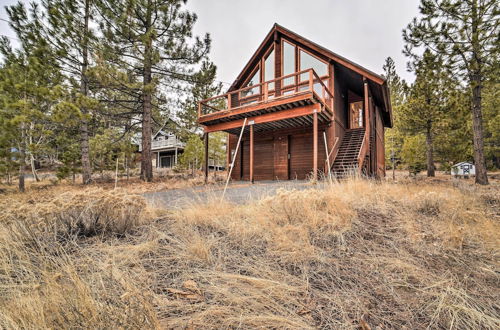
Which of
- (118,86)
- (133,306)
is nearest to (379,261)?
(133,306)

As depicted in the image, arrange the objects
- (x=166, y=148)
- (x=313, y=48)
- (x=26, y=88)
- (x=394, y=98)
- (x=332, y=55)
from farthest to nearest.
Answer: (x=166, y=148)
(x=394, y=98)
(x=313, y=48)
(x=332, y=55)
(x=26, y=88)

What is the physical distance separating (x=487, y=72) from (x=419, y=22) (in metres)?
3.62

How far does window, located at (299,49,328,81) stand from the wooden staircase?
3.45 m

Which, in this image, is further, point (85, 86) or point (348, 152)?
point (85, 86)

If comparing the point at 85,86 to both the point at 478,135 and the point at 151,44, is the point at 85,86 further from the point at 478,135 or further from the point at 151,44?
the point at 478,135

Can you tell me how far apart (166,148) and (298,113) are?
22665mm

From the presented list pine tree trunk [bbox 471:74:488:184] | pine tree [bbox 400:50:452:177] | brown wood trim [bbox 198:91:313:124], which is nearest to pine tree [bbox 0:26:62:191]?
brown wood trim [bbox 198:91:313:124]

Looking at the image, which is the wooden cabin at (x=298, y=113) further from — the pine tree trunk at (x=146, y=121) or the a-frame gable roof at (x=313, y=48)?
the pine tree trunk at (x=146, y=121)

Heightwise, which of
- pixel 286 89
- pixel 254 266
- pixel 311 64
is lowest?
pixel 254 266

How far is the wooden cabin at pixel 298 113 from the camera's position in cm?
895

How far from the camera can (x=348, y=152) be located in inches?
392

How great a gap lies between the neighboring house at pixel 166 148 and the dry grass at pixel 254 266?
23.8m

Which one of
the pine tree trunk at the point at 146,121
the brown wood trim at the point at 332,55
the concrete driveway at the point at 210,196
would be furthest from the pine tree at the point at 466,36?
the pine tree trunk at the point at 146,121

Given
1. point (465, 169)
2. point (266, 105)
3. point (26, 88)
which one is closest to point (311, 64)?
point (266, 105)
